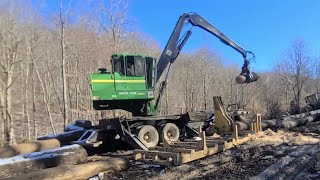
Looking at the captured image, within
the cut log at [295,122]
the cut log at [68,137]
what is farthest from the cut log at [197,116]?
the cut log at [295,122]

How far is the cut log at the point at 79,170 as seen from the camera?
7191 mm

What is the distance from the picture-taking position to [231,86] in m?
58.8

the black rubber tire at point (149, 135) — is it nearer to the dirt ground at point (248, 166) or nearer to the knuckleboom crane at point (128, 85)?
the knuckleboom crane at point (128, 85)

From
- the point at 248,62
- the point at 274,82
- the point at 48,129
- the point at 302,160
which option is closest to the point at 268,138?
the point at 302,160

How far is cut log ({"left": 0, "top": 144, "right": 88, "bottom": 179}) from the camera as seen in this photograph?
780 centimetres

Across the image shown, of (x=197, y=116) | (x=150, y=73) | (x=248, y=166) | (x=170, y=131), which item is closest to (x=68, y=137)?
(x=170, y=131)

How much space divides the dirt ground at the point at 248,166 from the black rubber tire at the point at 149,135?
6.39ft

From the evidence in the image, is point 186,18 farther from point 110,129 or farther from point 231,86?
point 231,86

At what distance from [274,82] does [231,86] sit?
1577 centimetres

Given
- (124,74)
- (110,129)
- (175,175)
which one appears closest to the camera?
(175,175)

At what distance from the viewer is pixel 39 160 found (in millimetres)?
8492

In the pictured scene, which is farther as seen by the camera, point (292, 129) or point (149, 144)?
point (292, 129)

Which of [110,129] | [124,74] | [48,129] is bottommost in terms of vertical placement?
[48,129]

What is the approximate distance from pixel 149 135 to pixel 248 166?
14.3ft
